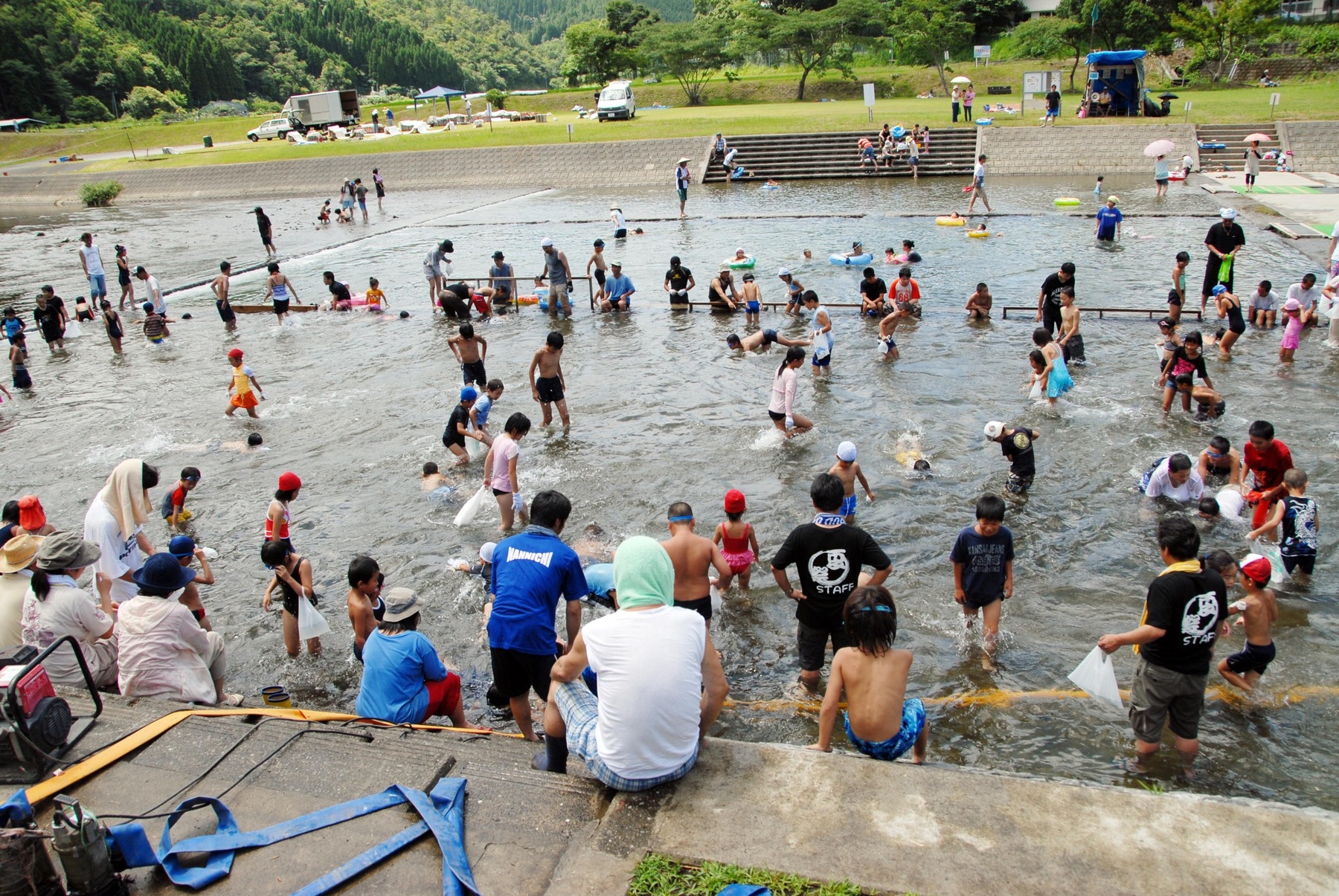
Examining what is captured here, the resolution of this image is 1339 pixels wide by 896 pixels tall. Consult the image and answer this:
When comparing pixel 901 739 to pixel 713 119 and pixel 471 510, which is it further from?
pixel 713 119

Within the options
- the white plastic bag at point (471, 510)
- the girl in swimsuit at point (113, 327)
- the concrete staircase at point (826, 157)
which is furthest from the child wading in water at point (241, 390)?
the concrete staircase at point (826, 157)

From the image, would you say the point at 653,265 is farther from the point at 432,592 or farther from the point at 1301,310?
the point at 432,592

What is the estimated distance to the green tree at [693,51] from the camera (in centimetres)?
5941

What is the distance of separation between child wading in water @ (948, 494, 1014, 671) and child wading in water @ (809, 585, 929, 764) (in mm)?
2117

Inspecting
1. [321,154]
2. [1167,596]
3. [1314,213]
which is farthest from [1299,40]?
[1167,596]

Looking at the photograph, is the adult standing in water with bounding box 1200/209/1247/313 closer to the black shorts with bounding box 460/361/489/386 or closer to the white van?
the black shorts with bounding box 460/361/489/386

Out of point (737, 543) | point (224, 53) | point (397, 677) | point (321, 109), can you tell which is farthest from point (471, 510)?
point (224, 53)

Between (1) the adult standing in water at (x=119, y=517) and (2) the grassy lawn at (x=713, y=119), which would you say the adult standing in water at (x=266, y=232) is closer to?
(1) the adult standing in water at (x=119, y=517)

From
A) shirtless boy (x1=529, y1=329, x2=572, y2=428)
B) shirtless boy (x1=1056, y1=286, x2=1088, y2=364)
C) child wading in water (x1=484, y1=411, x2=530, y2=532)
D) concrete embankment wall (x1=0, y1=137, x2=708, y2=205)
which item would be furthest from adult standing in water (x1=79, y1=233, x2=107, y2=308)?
concrete embankment wall (x1=0, y1=137, x2=708, y2=205)

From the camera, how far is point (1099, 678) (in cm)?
552

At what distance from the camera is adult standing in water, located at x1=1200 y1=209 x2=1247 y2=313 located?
49.5ft

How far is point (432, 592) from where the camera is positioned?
849cm

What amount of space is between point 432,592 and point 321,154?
48509mm

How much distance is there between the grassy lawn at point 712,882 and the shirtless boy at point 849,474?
15.6ft
